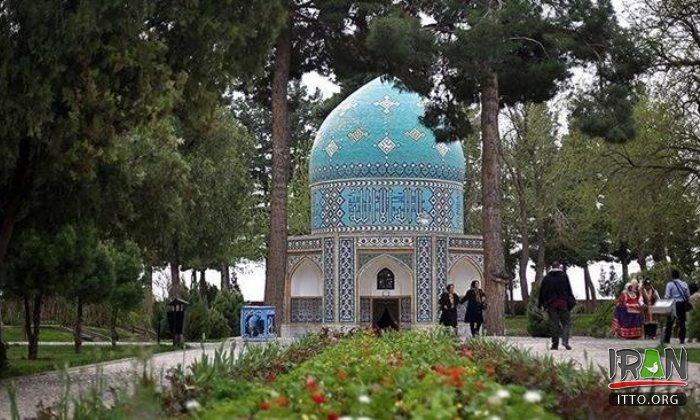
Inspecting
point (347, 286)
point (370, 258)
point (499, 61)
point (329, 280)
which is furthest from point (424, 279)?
point (499, 61)

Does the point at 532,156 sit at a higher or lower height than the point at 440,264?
higher

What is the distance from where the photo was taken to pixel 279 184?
25875 mm

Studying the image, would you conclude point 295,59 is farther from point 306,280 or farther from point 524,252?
point 524,252

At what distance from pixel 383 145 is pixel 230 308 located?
721 centimetres

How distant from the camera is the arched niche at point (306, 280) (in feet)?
111

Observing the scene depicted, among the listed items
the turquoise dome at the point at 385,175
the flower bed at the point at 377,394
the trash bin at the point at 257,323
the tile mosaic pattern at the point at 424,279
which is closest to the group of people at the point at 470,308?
the trash bin at the point at 257,323

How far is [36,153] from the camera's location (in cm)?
1181

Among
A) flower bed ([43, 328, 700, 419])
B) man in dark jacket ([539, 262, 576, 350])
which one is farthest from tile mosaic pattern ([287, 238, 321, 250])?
flower bed ([43, 328, 700, 419])

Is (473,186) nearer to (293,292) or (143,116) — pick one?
(293,292)

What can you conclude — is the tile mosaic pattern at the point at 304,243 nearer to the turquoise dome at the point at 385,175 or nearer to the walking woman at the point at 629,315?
the turquoise dome at the point at 385,175

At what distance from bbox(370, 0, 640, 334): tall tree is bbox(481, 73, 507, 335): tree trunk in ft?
0.07

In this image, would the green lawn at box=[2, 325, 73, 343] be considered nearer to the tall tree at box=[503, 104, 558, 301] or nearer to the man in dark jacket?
the tall tree at box=[503, 104, 558, 301]

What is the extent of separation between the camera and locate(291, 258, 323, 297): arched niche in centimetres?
3397

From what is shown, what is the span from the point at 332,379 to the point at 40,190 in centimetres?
684
